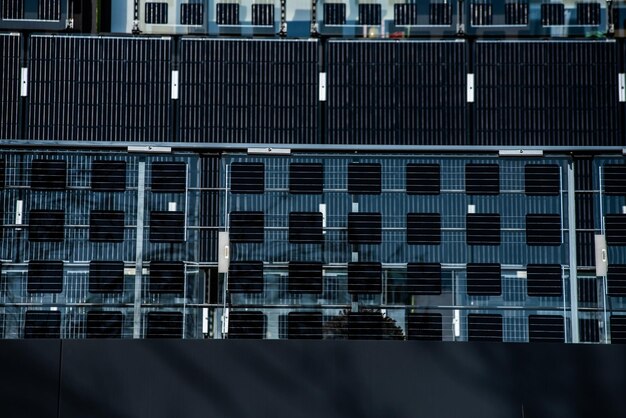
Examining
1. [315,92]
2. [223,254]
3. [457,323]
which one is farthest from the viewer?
[315,92]

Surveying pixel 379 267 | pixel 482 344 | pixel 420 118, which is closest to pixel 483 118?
pixel 420 118

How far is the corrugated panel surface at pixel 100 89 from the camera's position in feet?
32.7

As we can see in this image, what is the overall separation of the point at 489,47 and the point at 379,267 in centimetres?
382

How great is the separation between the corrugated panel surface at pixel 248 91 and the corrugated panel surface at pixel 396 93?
0.22 meters

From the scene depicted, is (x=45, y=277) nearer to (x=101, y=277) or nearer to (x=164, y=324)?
(x=101, y=277)

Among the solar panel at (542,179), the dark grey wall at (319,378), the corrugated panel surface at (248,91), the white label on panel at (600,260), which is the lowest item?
the dark grey wall at (319,378)

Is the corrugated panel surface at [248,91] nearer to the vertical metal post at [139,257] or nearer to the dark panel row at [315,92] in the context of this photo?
the dark panel row at [315,92]

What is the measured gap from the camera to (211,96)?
32.9 ft

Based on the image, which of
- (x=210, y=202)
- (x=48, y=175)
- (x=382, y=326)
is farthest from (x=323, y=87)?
(x=48, y=175)

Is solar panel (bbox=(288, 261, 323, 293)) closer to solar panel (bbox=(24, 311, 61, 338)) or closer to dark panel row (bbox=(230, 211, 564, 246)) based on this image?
dark panel row (bbox=(230, 211, 564, 246))

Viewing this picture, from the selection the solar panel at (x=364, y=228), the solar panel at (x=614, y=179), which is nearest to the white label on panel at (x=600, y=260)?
the solar panel at (x=614, y=179)

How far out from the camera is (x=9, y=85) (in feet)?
33.3

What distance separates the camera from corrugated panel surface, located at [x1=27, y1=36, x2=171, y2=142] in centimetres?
998

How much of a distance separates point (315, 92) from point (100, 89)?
1.91 meters
